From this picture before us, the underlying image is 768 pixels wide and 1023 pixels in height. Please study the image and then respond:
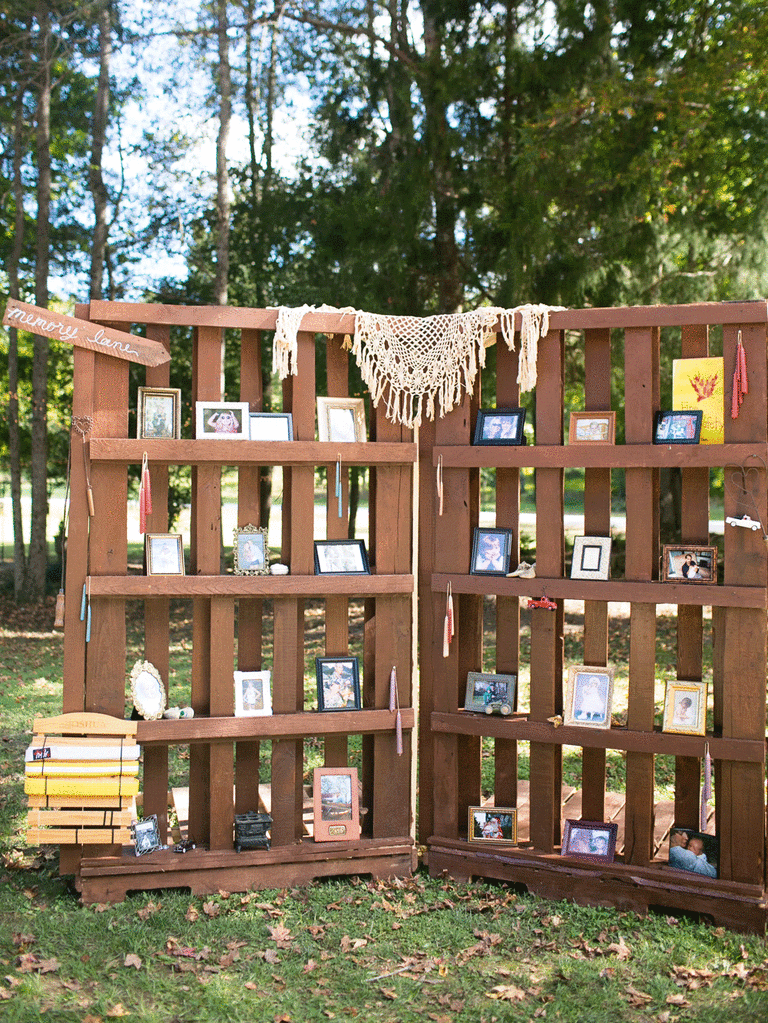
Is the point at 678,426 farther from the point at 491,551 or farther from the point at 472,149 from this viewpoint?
the point at 472,149

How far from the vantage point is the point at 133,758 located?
12.3ft

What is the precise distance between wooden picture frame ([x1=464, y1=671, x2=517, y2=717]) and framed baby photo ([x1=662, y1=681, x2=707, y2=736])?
69cm

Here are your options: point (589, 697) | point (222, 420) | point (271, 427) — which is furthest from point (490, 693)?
A: point (222, 420)

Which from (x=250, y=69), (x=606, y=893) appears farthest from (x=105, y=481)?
(x=250, y=69)

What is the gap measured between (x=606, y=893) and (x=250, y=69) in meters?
11.9

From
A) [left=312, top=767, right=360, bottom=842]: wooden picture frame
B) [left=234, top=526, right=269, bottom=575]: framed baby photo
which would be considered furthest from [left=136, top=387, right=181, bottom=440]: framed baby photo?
[left=312, top=767, right=360, bottom=842]: wooden picture frame

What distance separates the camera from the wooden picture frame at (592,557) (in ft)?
12.8

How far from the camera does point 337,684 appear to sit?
4.11 m

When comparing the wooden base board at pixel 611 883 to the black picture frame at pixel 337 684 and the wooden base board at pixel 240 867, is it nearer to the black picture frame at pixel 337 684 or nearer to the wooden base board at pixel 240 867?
the wooden base board at pixel 240 867

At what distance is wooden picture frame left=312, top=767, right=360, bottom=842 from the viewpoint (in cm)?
404

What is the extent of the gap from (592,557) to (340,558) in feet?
3.72

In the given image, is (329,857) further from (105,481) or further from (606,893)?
(105,481)

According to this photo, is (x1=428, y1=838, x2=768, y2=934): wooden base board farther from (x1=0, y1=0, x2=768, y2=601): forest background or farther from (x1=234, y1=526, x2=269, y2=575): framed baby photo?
(x1=0, y1=0, x2=768, y2=601): forest background

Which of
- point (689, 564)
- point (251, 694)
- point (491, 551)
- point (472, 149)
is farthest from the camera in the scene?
point (472, 149)
